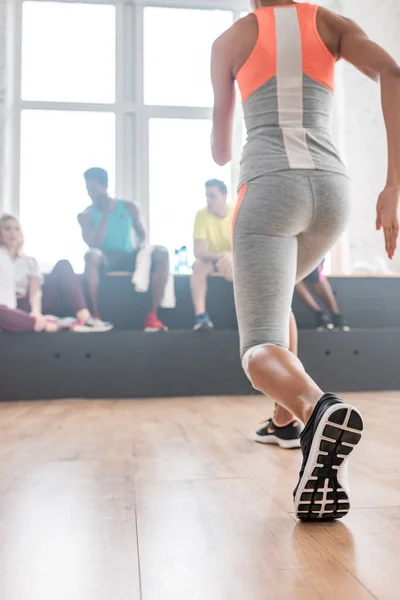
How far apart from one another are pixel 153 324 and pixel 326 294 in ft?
3.55

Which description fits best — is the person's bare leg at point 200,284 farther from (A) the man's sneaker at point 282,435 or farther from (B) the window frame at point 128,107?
(B) the window frame at point 128,107

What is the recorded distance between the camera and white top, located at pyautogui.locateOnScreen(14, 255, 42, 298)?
11.9 ft

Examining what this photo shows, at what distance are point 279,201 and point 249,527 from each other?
54cm

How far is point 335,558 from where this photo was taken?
0.80 m

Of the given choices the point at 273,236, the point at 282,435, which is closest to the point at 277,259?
the point at 273,236

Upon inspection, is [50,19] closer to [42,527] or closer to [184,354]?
[184,354]

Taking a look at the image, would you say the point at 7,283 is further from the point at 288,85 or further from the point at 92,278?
the point at 288,85

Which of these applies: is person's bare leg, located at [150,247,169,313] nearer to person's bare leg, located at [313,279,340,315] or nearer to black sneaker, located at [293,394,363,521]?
person's bare leg, located at [313,279,340,315]

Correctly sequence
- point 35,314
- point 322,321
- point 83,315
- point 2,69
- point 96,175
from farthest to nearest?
point 2,69, point 96,175, point 322,321, point 83,315, point 35,314

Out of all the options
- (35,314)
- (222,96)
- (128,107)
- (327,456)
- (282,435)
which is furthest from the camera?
(128,107)

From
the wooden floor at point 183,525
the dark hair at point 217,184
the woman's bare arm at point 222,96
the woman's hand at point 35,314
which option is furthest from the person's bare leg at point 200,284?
the woman's bare arm at point 222,96

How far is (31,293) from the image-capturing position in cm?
362

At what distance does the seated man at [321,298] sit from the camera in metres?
3.77

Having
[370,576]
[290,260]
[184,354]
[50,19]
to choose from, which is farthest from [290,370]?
[50,19]
